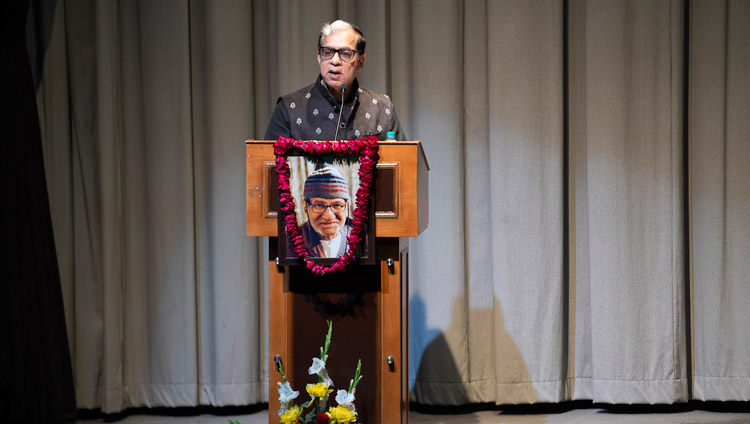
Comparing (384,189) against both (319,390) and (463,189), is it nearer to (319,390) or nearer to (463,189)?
(319,390)

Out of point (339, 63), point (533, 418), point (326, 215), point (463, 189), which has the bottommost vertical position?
point (533, 418)

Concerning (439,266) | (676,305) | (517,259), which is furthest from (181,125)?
(676,305)

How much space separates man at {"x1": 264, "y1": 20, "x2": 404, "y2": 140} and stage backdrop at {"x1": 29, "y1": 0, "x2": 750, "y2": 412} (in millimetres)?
1003

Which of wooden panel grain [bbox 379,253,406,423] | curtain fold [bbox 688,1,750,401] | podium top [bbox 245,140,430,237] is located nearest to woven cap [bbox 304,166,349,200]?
podium top [bbox 245,140,430,237]

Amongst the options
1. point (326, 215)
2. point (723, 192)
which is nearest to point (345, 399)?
point (326, 215)

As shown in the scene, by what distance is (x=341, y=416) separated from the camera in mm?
2078

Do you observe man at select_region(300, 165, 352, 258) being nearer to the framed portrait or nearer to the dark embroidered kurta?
the framed portrait

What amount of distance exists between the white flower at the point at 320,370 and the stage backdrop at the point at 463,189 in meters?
1.52

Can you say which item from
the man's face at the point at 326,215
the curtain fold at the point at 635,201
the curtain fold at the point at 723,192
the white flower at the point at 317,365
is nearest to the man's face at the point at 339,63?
the man's face at the point at 326,215

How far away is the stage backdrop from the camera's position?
3557 mm

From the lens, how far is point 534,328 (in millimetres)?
3592

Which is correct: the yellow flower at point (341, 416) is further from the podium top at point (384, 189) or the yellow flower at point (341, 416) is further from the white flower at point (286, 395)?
the podium top at point (384, 189)

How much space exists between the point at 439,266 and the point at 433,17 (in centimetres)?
133

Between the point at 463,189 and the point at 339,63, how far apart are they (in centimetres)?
141
